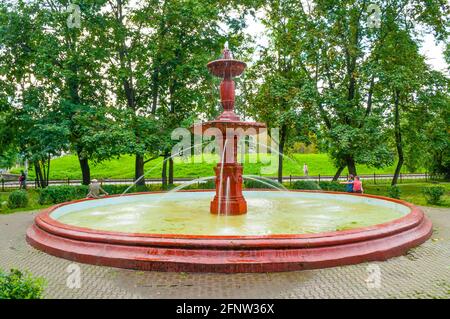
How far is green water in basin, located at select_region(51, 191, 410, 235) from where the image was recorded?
30.1 feet

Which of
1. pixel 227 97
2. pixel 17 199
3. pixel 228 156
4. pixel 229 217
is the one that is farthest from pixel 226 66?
pixel 17 199

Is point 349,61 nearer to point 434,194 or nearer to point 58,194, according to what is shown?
point 434,194

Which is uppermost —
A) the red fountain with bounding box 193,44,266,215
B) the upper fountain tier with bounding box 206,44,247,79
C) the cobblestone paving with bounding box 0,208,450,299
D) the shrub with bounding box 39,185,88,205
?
the upper fountain tier with bounding box 206,44,247,79

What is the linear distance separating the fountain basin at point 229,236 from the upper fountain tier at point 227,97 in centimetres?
266

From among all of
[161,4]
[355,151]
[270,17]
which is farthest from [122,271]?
[270,17]

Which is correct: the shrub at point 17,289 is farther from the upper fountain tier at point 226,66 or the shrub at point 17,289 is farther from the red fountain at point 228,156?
the upper fountain tier at point 226,66

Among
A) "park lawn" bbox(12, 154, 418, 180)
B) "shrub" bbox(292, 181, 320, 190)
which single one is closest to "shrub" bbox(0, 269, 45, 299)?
"shrub" bbox(292, 181, 320, 190)

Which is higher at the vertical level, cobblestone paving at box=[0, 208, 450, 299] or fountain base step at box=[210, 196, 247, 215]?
fountain base step at box=[210, 196, 247, 215]

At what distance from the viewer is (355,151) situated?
69.1ft

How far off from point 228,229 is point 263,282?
308 cm

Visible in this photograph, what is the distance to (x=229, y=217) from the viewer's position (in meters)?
10.8

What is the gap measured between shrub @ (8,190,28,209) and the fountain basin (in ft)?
17.7

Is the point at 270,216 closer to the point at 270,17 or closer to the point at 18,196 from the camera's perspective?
the point at 18,196

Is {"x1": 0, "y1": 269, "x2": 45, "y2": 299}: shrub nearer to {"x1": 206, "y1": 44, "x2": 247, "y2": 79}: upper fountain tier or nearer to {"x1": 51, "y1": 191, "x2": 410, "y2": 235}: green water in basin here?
{"x1": 51, "y1": 191, "x2": 410, "y2": 235}: green water in basin
